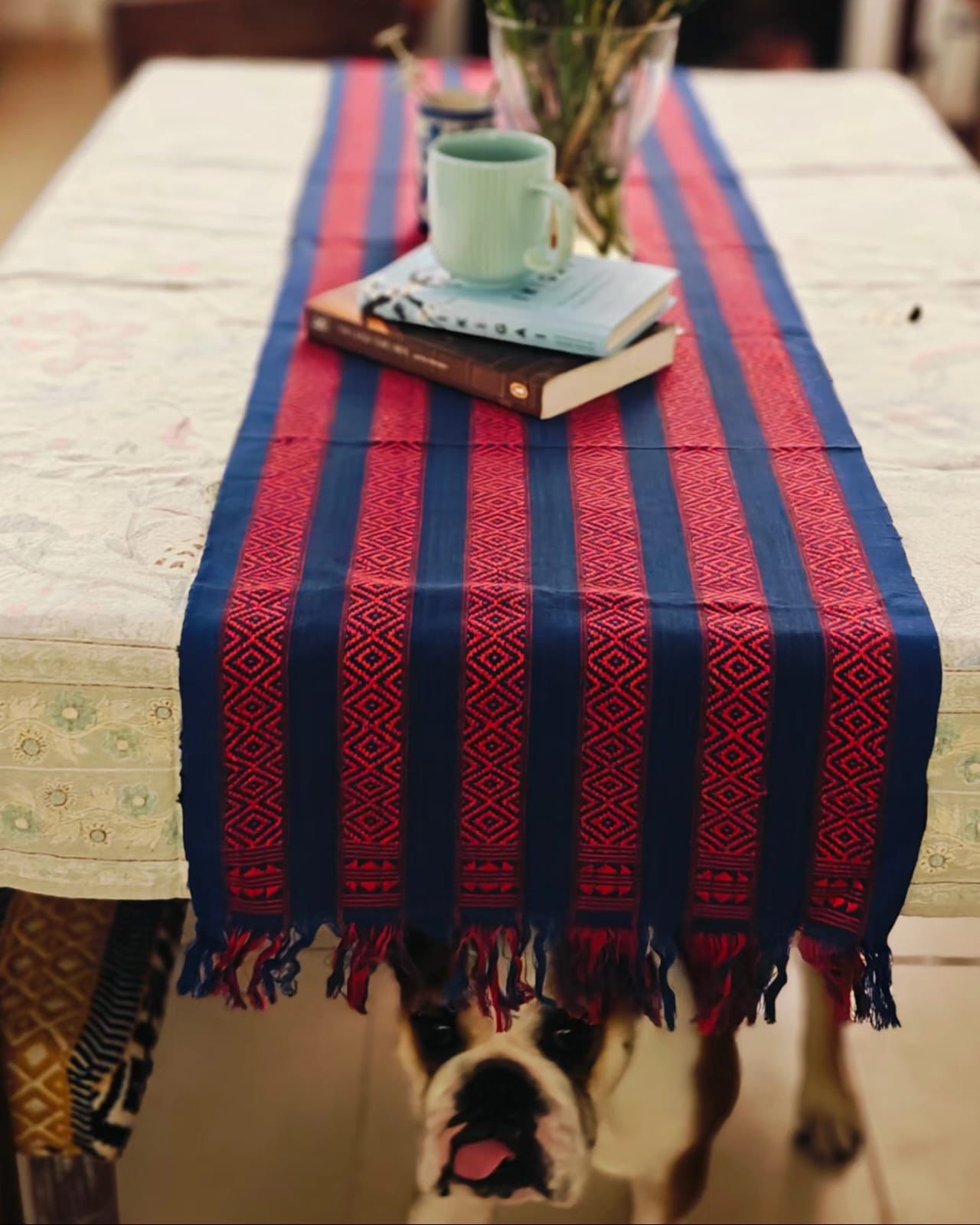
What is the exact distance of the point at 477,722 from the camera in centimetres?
91

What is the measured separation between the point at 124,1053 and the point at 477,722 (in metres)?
0.43

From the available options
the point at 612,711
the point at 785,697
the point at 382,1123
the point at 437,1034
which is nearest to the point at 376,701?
the point at 612,711

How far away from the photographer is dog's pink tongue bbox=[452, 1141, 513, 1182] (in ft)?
3.74

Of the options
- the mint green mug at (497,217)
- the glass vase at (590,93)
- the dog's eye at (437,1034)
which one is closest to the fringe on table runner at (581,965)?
the dog's eye at (437,1034)

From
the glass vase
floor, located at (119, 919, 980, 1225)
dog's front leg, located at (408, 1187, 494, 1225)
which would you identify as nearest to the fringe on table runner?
dog's front leg, located at (408, 1187, 494, 1225)

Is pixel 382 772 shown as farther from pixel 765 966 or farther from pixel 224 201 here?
pixel 224 201

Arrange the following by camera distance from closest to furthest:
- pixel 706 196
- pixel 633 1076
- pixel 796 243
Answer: pixel 633 1076 → pixel 796 243 → pixel 706 196

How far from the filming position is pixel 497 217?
3.95 feet

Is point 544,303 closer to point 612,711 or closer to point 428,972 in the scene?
point 612,711

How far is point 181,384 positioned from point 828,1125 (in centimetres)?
93

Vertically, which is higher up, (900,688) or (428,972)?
(900,688)

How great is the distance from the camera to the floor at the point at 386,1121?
134 cm

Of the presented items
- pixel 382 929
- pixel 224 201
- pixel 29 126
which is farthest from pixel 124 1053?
pixel 29 126

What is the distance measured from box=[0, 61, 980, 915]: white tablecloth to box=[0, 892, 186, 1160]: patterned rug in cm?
19
